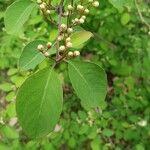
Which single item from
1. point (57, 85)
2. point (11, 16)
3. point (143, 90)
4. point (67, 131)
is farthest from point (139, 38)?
point (57, 85)

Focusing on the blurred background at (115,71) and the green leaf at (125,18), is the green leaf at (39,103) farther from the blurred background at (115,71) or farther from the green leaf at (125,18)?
the green leaf at (125,18)

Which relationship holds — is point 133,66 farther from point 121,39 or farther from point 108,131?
point 108,131

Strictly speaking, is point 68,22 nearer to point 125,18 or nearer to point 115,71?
point 125,18

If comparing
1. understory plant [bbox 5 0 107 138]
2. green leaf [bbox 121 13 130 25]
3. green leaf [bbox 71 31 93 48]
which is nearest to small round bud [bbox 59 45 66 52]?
understory plant [bbox 5 0 107 138]

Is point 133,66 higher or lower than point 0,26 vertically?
lower

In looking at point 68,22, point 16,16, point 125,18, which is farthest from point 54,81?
point 125,18

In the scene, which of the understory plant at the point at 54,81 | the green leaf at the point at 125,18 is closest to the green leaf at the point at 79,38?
the understory plant at the point at 54,81

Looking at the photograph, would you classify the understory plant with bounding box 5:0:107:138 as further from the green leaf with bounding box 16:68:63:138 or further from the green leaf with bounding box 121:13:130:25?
the green leaf with bounding box 121:13:130:25
